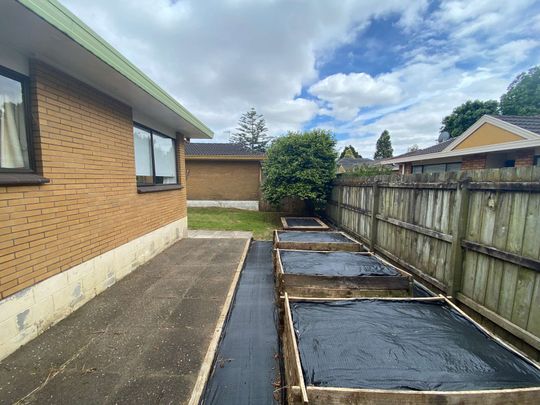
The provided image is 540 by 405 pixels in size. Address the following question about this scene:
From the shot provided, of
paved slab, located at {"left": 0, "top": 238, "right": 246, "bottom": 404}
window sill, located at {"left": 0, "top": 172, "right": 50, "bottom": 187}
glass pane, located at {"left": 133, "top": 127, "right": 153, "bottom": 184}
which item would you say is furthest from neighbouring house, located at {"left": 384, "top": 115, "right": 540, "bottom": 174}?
window sill, located at {"left": 0, "top": 172, "right": 50, "bottom": 187}

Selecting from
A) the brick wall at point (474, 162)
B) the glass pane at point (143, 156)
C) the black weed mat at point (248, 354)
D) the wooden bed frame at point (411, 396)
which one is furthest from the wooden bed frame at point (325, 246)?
the brick wall at point (474, 162)

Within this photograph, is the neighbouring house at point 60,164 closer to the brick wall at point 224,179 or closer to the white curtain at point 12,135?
the white curtain at point 12,135

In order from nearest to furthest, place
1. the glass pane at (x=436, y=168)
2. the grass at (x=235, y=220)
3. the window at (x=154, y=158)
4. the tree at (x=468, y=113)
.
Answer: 1. the window at (x=154, y=158)
2. the grass at (x=235, y=220)
3. the glass pane at (x=436, y=168)
4. the tree at (x=468, y=113)

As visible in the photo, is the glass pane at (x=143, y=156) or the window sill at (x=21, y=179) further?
the glass pane at (x=143, y=156)

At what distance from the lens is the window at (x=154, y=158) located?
5.12 metres

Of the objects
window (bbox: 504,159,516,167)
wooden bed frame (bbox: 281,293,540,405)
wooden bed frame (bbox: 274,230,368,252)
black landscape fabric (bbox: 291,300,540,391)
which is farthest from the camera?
window (bbox: 504,159,516,167)

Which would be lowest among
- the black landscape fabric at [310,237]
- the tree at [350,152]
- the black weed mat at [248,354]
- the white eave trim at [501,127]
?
the black weed mat at [248,354]

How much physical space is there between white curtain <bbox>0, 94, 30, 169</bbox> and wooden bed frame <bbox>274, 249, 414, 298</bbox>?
3.24m

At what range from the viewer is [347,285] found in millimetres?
3098

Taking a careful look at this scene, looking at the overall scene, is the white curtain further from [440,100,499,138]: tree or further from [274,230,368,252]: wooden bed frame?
[440,100,499,138]: tree

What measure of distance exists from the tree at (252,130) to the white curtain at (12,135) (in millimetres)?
38550

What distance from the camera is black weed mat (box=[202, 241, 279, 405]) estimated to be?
1.94 metres

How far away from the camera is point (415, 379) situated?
156 centimetres

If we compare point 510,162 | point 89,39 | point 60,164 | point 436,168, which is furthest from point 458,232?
point 436,168
